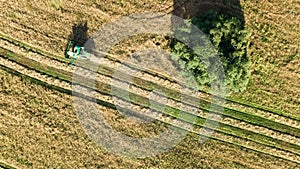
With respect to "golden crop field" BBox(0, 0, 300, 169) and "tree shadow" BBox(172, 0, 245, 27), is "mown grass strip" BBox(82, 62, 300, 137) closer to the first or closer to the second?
"golden crop field" BBox(0, 0, 300, 169)

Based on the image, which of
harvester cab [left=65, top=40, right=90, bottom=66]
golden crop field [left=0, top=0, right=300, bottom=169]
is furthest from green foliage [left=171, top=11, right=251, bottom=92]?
harvester cab [left=65, top=40, right=90, bottom=66]

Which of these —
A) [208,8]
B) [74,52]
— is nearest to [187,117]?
[208,8]

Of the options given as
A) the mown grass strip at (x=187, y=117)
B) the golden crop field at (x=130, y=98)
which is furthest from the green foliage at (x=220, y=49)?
the mown grass strip at (x=187, y=117)

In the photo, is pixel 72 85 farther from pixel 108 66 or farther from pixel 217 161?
pixel 217 161

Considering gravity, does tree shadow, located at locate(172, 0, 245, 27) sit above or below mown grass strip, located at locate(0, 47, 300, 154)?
above

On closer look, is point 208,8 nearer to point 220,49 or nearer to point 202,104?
point 220,49

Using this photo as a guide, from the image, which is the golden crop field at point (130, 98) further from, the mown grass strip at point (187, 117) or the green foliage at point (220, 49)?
the green foliage at point (220, 49)

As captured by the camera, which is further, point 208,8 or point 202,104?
point 202,104
